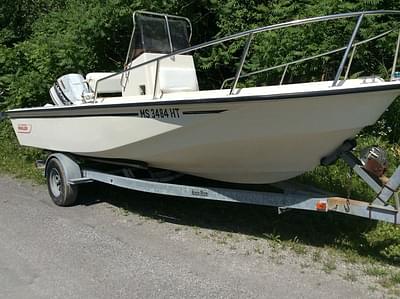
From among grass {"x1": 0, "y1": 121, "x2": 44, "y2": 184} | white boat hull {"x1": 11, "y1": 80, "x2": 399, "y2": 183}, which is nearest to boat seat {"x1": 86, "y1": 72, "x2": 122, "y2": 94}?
white boat hull {"x1": 11, "y1": 80, "x2": 399, "y2": 183}

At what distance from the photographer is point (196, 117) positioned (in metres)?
4.86

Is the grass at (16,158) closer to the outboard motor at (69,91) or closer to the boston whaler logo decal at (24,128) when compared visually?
the boston whaler logo decal at (24,128)

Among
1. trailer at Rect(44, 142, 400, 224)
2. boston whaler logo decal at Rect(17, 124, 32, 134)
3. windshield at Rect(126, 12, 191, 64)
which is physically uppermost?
windshield at Rect(126, 12, 191, 64)

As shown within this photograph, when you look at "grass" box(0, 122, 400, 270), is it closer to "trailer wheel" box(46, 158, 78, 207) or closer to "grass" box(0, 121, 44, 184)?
"trailer wheel" box(46, 158, 78, 207)

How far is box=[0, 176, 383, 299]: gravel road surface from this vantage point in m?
4.20

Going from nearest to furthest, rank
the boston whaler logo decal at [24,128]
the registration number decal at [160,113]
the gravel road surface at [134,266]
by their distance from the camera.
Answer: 1. the gravel road surface at [134,266]
2. the registration number decal at [160,113]
3. the boston whaler logo decal at [24,128]

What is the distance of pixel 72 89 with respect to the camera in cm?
698

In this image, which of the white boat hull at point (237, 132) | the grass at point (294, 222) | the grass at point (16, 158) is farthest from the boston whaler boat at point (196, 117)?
the grass at point (16, 158)

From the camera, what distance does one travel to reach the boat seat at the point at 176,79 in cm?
587

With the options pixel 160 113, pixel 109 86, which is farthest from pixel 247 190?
pixel 109 86

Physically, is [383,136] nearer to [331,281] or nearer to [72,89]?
[331,281]

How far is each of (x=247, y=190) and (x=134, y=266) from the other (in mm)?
1404

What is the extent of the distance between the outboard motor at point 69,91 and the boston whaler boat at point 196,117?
0.01m

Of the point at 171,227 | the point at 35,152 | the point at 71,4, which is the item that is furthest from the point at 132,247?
the point at 71,4
